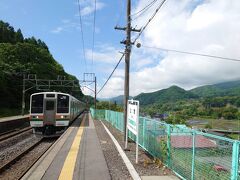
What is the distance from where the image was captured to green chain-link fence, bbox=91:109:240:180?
5.26 metres

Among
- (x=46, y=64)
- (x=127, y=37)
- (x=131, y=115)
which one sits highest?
(x=46, y=64)

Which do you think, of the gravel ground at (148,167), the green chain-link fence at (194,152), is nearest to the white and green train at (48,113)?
the gravel ground at (148,167)

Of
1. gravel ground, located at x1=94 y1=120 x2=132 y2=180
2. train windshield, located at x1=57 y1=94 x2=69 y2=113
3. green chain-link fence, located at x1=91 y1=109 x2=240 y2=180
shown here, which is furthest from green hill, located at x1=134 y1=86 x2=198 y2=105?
green chain-link fence, located at x1=91 y1=109 x2=240 y2=180

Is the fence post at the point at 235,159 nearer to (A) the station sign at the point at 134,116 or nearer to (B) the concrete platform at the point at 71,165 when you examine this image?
(B) the concrete platform at the point at 71,165

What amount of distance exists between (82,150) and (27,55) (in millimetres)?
57099

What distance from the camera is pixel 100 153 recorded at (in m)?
11.1

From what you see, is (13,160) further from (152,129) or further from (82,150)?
(152,129)

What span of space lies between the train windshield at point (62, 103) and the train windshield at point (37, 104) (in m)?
1.10

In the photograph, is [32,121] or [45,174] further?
[32,121]

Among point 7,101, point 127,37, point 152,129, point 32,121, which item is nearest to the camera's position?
point 152,129

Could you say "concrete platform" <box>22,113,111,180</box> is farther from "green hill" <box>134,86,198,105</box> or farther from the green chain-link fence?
"green hill" <box>134,86,198,105</box>

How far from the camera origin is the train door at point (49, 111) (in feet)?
71.8

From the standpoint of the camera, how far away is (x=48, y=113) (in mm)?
21984

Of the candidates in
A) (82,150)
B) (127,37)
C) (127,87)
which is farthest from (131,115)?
(127,37)
